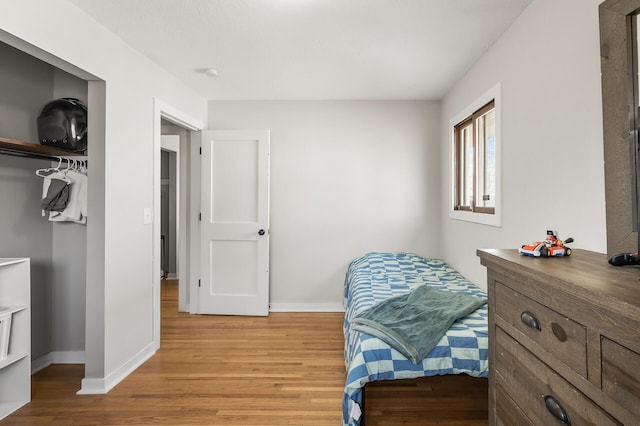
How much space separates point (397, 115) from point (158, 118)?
2482 mm

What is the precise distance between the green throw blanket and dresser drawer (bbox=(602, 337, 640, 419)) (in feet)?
3.51

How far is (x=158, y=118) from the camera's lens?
9.61ft

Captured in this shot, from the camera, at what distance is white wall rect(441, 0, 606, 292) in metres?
1.53

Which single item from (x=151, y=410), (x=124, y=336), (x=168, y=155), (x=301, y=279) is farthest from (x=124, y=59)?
(x=168, y=155)

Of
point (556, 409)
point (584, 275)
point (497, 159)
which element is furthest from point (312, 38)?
point (556, 409)

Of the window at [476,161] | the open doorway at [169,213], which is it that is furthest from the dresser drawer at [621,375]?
the open doorway at [169,213]

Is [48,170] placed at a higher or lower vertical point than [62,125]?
lower

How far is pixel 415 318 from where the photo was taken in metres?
A: 2.04

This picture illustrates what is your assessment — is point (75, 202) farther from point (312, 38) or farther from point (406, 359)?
point (406, 359)

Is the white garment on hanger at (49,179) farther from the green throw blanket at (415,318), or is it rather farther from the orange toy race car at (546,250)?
the orange toy race car at (546,250)

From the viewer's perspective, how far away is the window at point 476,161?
2822mm

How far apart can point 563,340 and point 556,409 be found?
0.18 m

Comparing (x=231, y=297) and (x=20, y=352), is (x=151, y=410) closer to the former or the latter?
(x=20, y=352)

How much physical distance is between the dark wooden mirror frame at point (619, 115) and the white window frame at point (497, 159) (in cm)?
113
